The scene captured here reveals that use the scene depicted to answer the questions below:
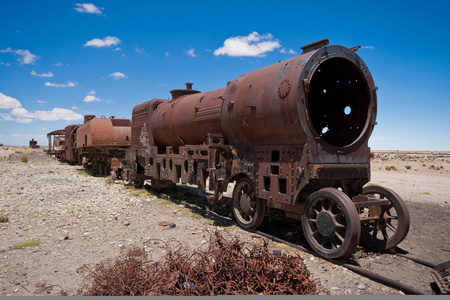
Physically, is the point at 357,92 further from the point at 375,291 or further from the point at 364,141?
the point at 375,291

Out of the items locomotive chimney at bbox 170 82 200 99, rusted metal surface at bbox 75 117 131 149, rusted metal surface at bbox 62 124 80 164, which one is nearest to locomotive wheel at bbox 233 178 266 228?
locomotive chimney at bbox 170 82 200 99

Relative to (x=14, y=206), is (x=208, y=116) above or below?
above

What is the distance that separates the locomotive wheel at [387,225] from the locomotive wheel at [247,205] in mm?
1975

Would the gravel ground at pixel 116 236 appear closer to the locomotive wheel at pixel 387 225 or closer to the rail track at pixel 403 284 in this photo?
the rail track at pixel 403 284

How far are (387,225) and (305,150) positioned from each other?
2.15 m

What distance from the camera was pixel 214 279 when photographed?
3.48 metres

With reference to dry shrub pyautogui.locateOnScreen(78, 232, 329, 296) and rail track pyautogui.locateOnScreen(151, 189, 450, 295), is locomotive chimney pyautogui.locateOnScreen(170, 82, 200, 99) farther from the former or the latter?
dry shrub pyautogui.locateOnScreen(78, 232, 329, 296)

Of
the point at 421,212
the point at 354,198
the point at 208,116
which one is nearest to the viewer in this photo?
the point at 354,198

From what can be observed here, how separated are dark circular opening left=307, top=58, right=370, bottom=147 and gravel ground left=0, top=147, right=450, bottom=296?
2.24 metres

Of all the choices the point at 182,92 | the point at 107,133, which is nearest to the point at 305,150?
the point at 182,92

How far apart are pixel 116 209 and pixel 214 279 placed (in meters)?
5.98

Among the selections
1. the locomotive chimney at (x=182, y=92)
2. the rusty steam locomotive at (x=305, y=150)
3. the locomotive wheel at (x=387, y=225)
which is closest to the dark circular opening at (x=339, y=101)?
the rusty steam locomotive at (x=305, y=150)

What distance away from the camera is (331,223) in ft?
16.1

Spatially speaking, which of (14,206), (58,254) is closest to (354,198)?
(58,254)
